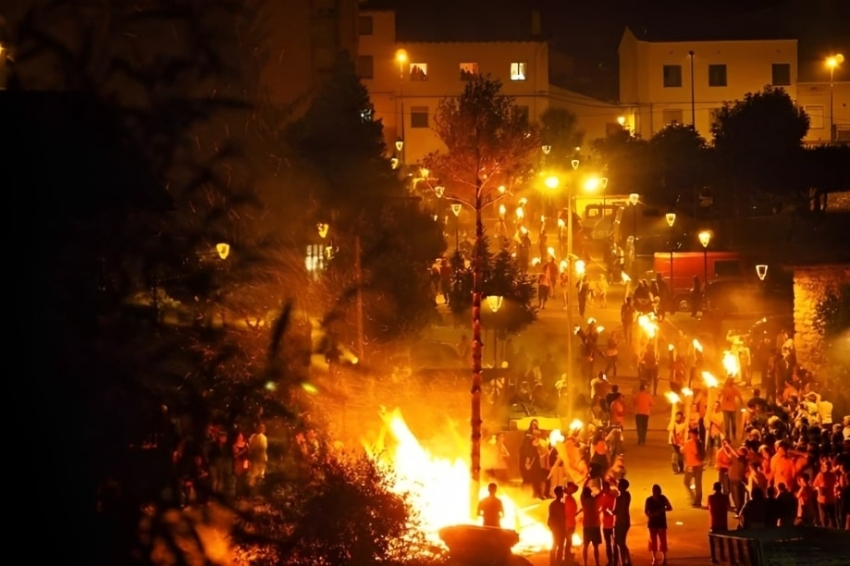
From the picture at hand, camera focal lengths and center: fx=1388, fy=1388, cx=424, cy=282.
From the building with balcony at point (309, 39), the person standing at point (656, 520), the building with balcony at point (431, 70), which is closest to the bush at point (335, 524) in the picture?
the person standing at point (656, 520)

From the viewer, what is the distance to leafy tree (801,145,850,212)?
59.3 m

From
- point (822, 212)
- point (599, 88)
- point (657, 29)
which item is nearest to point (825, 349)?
point (822, 212)

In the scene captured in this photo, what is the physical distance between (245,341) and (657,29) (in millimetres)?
65752

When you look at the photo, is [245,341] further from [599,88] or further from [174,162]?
[599,88]

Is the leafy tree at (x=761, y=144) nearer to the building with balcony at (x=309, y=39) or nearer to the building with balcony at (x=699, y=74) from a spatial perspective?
the building with balcony at (x=699, y=74)

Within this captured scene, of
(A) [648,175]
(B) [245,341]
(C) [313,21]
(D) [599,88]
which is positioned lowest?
(B) [245,341]

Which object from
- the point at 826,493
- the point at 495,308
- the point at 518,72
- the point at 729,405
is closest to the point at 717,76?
the point at 518,72

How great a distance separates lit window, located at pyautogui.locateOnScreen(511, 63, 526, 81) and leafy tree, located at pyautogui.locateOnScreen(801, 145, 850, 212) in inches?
836

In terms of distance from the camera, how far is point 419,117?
78188 millimetres

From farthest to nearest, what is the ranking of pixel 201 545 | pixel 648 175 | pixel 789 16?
1. pixel 789 16
2. pixel 648 175
3. pixel 201 545

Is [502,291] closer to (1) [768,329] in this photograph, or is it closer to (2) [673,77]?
(1) [768,329]

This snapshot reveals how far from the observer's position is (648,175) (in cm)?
6606

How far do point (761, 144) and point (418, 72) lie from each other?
75.6ft

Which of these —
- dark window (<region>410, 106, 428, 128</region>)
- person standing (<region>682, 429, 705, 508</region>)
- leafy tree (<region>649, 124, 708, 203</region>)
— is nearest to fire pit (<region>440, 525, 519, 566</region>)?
person standing (<region>682, 429, 705, 508</region>)
